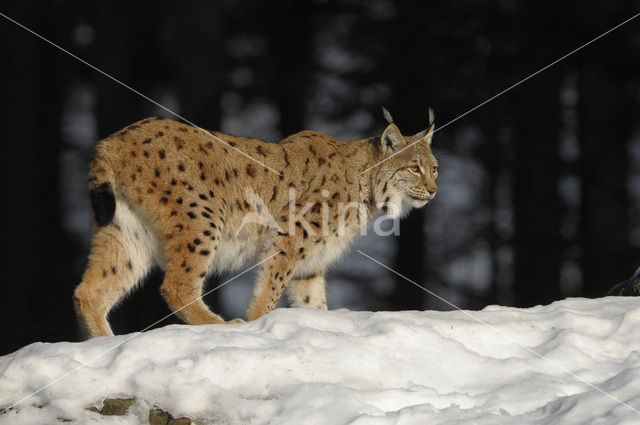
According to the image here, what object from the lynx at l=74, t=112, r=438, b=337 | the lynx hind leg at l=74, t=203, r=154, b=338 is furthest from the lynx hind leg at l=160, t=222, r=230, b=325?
the lynx hind leg at l=74, t=203, r=154, b=338

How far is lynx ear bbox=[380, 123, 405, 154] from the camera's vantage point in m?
7.23

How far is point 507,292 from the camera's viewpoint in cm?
1174

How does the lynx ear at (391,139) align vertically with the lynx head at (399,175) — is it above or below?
above

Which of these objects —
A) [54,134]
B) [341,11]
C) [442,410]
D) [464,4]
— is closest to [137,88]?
[54,134]

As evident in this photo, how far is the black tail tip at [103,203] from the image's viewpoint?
543 centimetres

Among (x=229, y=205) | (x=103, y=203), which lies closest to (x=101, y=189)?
(x=103, y=203)

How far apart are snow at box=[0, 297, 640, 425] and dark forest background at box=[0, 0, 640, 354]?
5.51m

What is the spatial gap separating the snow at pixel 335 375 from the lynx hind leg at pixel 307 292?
2.45m

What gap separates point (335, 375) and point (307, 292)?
319 cm

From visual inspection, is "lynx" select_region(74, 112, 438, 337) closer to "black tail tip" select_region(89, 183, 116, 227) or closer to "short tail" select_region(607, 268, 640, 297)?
"black tail tip" select_region(89, 183, 116, 227)

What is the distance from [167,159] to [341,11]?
6983mm

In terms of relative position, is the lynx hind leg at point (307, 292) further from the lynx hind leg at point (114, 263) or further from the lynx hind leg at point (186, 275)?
the lynx hind leg at point (114, 263)

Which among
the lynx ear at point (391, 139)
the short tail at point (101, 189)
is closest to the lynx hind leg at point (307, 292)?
the lynx ear at point (391, 139)

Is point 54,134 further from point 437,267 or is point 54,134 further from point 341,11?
point 437,267
